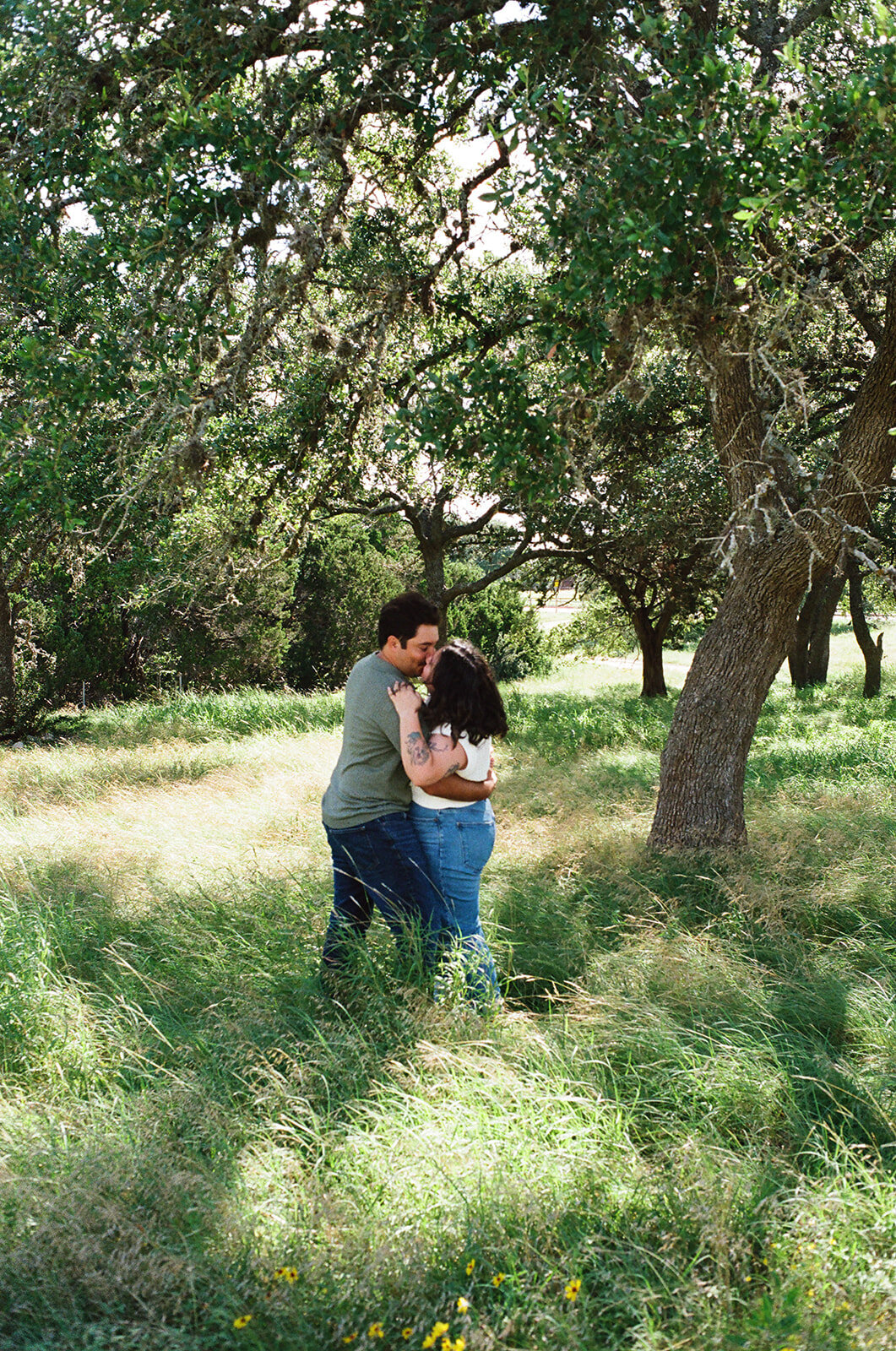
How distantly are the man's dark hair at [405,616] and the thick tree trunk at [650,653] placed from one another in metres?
14.1

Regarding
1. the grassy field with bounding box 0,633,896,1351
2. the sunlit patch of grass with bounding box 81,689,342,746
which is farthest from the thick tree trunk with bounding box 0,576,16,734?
the grassy field with bounding box 0,633,896,1351

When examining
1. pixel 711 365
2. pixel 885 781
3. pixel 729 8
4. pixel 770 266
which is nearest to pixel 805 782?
pixel 885 781

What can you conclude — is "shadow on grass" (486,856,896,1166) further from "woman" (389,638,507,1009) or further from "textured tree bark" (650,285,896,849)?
"textured tree bark" (650,285,896,849)

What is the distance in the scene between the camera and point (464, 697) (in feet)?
12.7

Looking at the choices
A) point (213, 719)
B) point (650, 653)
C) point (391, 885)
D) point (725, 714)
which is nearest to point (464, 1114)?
point (391, 885)

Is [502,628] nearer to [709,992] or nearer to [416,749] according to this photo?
[709,992]

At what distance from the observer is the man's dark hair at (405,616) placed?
403 cm

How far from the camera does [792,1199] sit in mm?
2672

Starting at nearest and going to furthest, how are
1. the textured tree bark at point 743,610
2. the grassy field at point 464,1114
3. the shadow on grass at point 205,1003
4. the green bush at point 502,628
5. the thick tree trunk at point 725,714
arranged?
the grassy field at point 464,1114
the shadow on grass at point 205,1003
the textured tree bark at point 743,610
the thick tree trunk at point 725,714
the green bush at point 502,628

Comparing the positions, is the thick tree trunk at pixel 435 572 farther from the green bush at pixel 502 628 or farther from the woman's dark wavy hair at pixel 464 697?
the green bush at pixel 502 628

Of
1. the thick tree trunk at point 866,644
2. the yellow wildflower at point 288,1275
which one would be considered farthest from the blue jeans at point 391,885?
the thick tree trunk at point 866,644

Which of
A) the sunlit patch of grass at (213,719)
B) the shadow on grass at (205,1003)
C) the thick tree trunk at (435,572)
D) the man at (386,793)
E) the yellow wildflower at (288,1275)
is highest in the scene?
the thick tree trunk at (435,572)

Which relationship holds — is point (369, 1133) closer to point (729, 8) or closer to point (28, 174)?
point (28, 174)

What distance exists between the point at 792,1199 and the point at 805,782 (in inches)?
250
